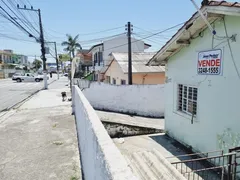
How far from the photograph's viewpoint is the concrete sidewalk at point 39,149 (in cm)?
467

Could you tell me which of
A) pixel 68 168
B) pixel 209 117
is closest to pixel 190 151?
pixel 209 117

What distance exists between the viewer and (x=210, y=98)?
626 cm

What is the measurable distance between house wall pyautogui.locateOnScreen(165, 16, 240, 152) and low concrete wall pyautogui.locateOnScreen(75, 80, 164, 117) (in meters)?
3.73

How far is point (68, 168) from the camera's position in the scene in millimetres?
4820

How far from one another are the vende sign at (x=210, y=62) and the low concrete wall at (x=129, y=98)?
5805 millimetres

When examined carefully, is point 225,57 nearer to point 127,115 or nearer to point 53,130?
point 53,130

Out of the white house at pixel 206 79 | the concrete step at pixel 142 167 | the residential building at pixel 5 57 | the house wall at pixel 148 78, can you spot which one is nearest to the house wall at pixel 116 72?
the house wall at pixel 148 78

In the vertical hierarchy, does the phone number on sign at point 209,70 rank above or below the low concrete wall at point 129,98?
above

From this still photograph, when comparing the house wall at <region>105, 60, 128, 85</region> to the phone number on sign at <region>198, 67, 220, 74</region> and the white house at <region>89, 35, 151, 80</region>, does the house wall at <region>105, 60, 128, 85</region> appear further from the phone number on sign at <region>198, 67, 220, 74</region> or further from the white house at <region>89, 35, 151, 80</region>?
the phone number on sign at <region>198, 67, 220, 74</region>

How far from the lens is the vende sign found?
584 cm

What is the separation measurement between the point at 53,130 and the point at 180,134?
16.2ft

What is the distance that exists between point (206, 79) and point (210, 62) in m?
0.56

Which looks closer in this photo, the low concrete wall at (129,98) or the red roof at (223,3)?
the red roof at (223,3)

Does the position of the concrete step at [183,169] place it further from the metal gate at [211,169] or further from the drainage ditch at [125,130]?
the drainage ditch at [125,130]
